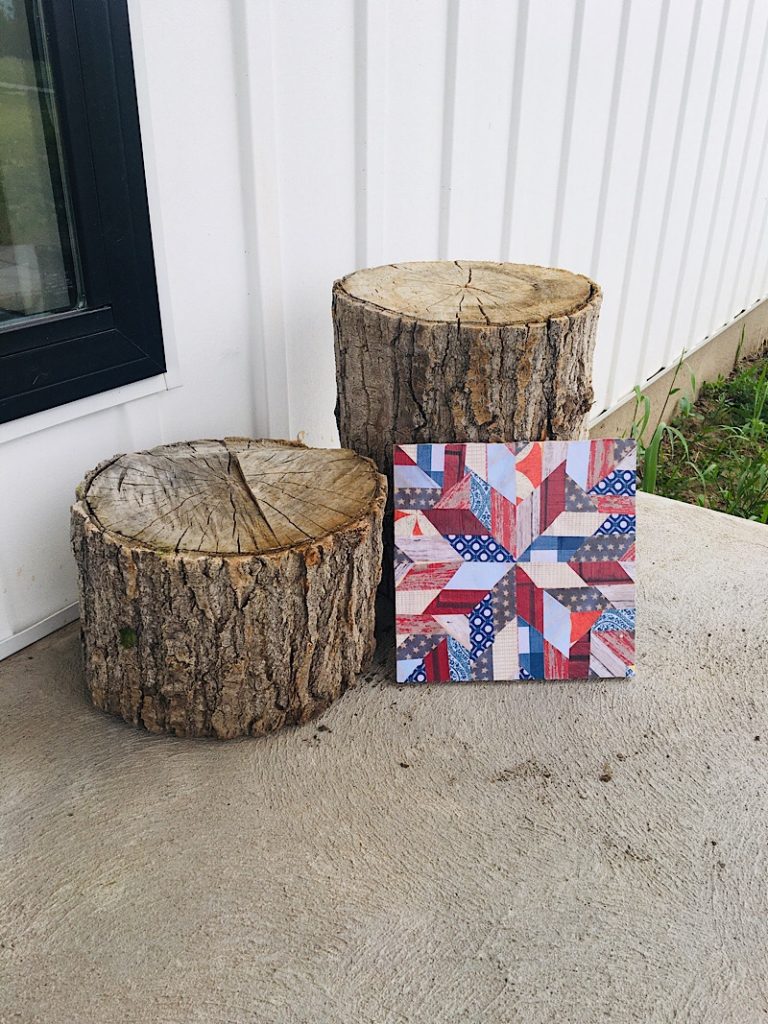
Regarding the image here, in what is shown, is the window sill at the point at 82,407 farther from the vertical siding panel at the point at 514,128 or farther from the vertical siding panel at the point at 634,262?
the vertical siding panel at the point at 634,262

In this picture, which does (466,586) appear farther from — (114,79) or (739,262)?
(739,262)

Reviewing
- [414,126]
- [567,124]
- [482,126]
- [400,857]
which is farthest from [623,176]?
[400,857]

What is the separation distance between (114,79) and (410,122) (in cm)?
89

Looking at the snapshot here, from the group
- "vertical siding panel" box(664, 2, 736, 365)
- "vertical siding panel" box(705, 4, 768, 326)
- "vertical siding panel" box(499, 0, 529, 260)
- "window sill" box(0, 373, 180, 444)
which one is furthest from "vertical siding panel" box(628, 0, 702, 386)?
"window sill" box(0, 373, 180, 444)

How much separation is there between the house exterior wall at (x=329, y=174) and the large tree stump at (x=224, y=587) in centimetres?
26

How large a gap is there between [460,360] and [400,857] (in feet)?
2.79

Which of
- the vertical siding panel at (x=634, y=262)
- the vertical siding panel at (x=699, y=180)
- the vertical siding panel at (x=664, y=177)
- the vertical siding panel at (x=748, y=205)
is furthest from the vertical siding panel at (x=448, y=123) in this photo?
the vertical siding panel at (x=748, y=205)

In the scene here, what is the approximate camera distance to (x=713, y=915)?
4.00ft

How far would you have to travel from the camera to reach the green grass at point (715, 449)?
120 inches

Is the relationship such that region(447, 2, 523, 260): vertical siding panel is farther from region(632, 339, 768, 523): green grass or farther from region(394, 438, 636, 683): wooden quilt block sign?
region(394, 438, 636, 683): wooden quilt block sign

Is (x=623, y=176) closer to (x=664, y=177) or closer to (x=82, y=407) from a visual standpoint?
(x=664, y=177)

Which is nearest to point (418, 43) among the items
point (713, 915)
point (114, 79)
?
point (114, 79)

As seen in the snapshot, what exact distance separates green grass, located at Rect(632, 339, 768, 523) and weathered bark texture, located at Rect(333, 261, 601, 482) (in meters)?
1.25

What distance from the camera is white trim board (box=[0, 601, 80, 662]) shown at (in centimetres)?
171
